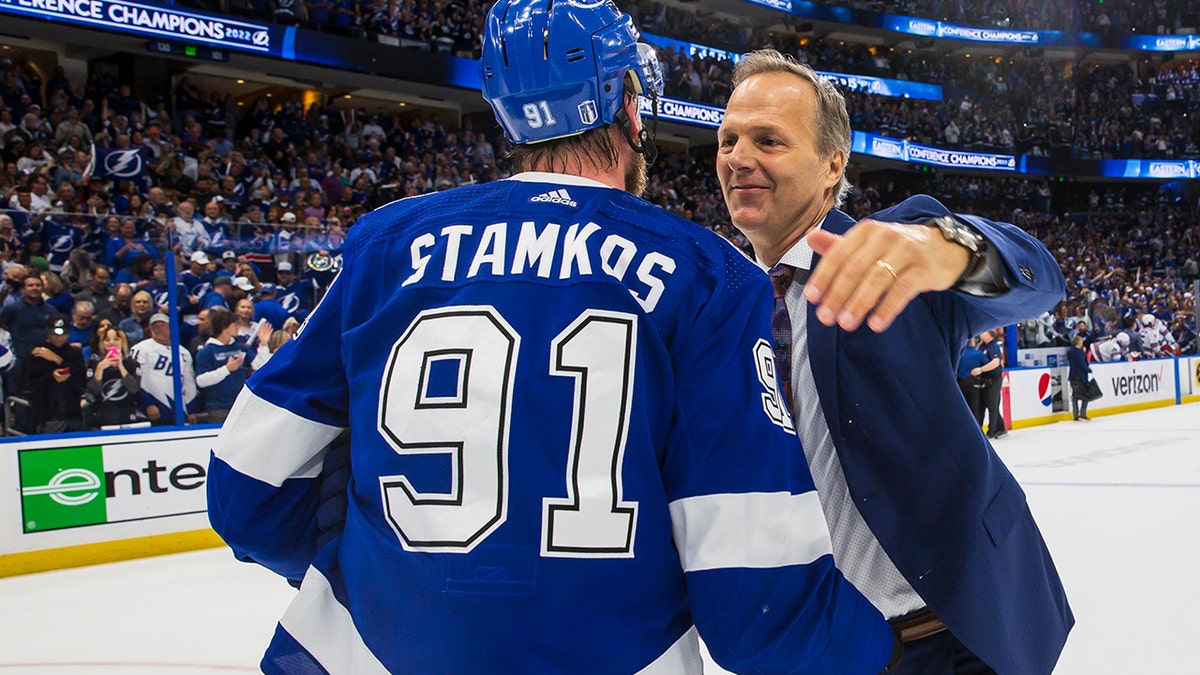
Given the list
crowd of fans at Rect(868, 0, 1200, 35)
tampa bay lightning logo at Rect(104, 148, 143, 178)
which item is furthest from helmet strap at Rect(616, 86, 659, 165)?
crowd of fans at Rect(868, 0, 1200, 35)

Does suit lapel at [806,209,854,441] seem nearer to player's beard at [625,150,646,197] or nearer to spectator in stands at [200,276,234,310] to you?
player's beard at [625,150,646,197]

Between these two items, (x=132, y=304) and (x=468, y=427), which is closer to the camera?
(x=468, y=427)

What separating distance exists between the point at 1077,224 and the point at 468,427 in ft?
109

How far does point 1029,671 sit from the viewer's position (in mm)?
1370

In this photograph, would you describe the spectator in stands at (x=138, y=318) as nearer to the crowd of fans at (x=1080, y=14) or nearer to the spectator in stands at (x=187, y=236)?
the spectator in stands at (x=187, y=236)

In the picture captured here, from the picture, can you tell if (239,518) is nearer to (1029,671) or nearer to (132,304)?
(1029,671)

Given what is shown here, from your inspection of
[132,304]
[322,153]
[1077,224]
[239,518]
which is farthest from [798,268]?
[1077,224]

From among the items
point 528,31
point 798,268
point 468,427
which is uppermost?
point 528,31

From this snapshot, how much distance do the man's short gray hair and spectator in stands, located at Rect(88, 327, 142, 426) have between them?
5.66m

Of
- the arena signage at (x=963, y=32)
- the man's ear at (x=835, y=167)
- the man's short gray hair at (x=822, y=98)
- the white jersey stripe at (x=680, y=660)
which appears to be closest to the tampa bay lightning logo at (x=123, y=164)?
the man's short gray hair at (x=822, y=98)

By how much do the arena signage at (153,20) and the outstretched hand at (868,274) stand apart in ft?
42.3

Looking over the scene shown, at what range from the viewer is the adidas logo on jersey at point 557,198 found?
3.75 feet

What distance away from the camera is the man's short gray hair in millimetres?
1769

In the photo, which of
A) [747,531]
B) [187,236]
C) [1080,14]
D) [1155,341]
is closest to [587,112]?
[747,531]
